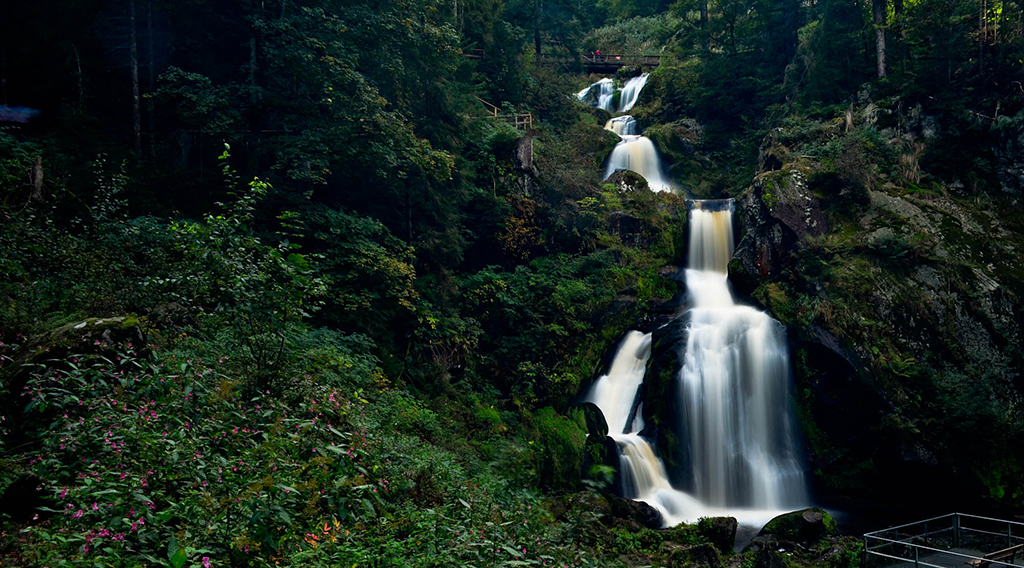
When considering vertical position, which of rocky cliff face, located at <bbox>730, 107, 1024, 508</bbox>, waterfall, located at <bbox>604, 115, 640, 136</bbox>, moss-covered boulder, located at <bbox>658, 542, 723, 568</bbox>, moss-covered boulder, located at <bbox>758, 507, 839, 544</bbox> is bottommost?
moss-covered boulder, located at <bbox>758, 507, 839, 544</bbox>

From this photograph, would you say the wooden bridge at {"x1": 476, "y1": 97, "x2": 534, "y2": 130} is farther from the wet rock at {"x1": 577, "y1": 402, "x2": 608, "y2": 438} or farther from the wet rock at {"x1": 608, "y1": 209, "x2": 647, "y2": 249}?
the wet rock at {"x1": 577, "y1": 402, "x2": 608, "y2": 438}

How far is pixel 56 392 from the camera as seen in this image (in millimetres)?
4297

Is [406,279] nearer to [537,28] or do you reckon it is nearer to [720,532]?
[720,532]

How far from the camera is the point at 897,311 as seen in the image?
47.4ft

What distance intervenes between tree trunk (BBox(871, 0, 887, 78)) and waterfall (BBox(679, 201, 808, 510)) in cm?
1188

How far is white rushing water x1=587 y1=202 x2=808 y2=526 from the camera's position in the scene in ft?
44.2

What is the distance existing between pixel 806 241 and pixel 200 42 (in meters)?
18.0

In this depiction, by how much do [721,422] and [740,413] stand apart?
0.58 meters

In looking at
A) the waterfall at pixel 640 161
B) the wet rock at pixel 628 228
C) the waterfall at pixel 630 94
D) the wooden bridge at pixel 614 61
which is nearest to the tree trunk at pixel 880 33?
the waterfall at pixel 640 161

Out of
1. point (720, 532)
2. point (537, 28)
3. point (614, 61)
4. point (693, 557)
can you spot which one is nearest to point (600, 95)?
point (614, 61)

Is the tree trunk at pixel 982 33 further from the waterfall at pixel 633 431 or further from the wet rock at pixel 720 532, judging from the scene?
the wet rock at pixel 720 532

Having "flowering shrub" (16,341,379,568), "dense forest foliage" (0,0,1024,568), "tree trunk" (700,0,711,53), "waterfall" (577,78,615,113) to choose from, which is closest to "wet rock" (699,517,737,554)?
"dense forest foliage" (0,0,1024,568)

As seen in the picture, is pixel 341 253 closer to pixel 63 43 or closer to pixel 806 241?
pixel 63 43

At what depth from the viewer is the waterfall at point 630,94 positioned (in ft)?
105
